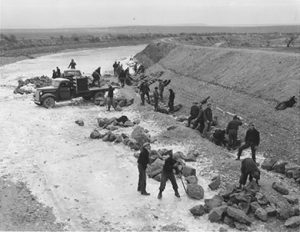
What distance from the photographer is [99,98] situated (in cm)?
2914

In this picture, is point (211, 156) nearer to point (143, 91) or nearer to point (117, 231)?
point (117, 231)

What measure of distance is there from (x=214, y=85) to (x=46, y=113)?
1148cm

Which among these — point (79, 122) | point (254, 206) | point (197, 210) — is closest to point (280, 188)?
point (254, 206)

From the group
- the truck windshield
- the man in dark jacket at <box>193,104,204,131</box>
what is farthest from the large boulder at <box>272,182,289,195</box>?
the truck windshield

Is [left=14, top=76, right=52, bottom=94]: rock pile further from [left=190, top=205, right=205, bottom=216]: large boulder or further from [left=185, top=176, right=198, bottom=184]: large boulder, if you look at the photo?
[left=190, top=205, right=205, bottom=216]: large boulder

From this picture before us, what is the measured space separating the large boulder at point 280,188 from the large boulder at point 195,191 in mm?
2434

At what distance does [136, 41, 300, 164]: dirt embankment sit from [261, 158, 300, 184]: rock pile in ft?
3.24

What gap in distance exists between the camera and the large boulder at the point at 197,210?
12.5 metres

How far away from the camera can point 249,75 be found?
27.8 meters

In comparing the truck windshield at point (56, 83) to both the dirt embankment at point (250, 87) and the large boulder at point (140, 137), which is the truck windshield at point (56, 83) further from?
the large boulder at point (140, 137)

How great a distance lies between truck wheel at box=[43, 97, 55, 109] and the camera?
27.2 m

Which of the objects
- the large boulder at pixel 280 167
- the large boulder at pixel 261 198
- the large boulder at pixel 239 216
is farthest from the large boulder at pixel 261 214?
the large boulder at pixel 280 167

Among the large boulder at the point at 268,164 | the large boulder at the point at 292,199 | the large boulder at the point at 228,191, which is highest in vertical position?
the large boulder at the point at 228,191

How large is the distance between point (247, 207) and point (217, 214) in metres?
1.07
